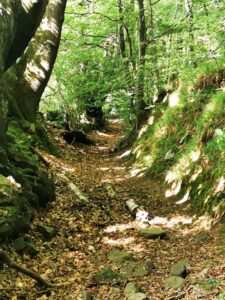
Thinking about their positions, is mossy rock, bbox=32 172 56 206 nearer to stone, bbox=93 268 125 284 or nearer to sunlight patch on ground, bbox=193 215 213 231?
stone, bbox=93 268 125 284

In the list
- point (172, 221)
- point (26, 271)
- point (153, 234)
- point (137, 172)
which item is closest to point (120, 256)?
point (153, 234)

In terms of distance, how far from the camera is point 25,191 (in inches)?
263

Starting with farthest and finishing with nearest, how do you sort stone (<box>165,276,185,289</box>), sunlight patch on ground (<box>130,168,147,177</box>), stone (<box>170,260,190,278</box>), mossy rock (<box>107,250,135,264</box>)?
1. sunlight patch on ground (<box>130,168,147,177</box>)
2. mossy rock (<box>107,250,135,264</box>)
3. stone (<box>170,260,190,278</box>)
4. stone (<box>165,276,185,289</box>)

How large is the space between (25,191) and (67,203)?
4.42 ft

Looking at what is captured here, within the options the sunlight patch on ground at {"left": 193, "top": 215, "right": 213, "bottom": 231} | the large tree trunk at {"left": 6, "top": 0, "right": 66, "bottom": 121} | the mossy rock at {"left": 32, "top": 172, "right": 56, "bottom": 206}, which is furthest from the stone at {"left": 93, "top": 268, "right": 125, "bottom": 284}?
the large tree trunk at {"left": 6, "top": 0, "right": 66, "bottom": 121}

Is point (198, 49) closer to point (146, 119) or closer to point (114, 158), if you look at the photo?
point (146, 119)

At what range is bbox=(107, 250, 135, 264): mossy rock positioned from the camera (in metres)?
5.64

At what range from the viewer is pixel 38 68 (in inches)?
447

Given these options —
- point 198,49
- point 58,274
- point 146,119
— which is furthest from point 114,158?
point 58,274

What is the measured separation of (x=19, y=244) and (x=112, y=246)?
5.57 ft

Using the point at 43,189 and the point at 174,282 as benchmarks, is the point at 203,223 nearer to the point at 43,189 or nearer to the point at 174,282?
the point at 174,282

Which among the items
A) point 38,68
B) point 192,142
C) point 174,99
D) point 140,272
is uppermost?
point 174,99

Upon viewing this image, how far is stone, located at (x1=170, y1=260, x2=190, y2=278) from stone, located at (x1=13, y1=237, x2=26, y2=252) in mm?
2177

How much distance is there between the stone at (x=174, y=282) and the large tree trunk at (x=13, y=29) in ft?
11.1
